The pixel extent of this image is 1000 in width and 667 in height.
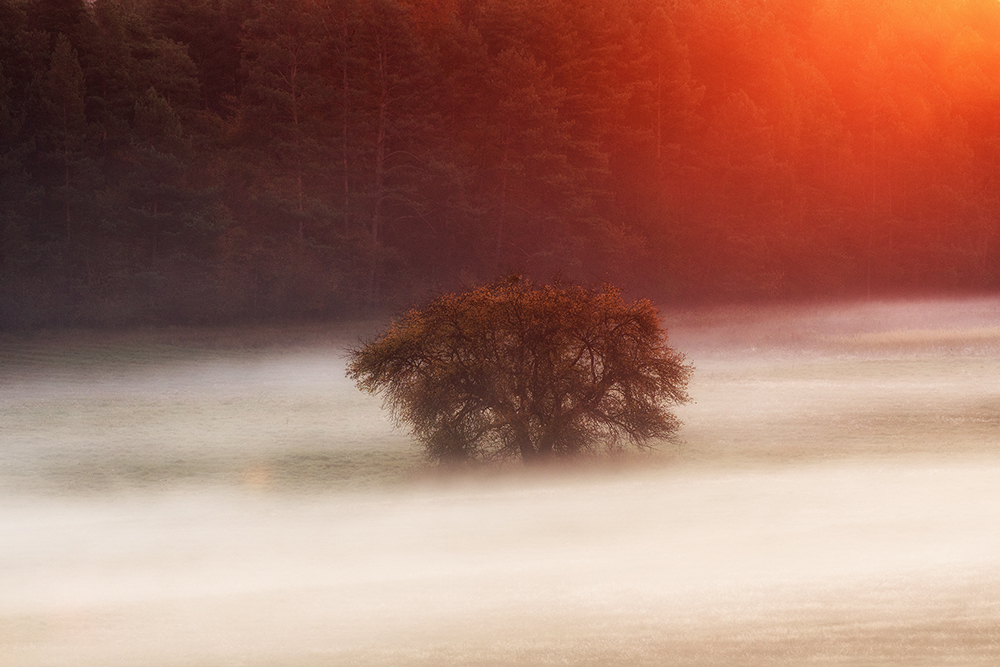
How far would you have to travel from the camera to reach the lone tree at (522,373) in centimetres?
1952

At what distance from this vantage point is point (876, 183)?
83.9 meters

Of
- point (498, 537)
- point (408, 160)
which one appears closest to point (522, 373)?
point (498, 537)

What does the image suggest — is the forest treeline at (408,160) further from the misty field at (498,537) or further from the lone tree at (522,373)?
the lone tree at (522,373)

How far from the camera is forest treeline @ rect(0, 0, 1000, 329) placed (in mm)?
51750

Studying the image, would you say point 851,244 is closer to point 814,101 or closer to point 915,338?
point 814,101

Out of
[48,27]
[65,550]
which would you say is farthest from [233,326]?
[65,550]

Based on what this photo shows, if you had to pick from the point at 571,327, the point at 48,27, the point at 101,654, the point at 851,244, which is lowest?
the point at 101,654

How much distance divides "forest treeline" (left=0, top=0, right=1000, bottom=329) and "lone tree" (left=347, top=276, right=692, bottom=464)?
3286 centimetres

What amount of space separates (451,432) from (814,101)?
221 feet

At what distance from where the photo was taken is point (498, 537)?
561 inches

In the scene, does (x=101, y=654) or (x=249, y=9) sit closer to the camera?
(x=101, y=654)

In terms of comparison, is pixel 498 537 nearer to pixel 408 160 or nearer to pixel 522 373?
pixel 522 373

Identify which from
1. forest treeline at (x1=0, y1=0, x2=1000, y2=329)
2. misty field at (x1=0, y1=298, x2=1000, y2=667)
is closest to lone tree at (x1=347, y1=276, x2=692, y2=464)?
misty field at (x1=0, y1=298, x2=1000, y2=667)

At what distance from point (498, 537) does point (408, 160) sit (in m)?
46.1
